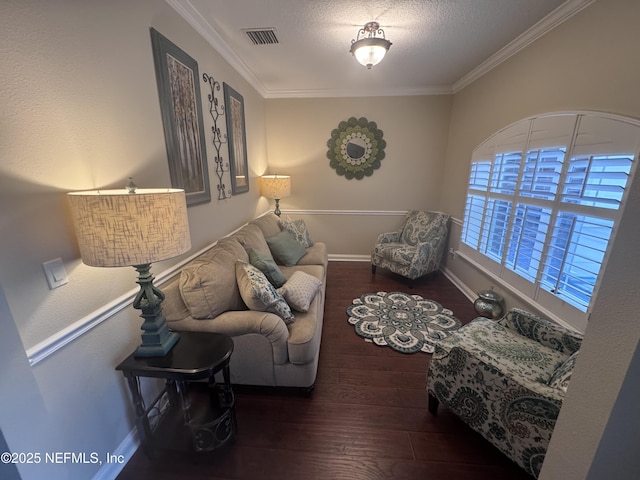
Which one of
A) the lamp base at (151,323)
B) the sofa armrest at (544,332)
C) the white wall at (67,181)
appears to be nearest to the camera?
the white wall at (67,181)

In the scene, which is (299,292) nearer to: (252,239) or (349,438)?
(252,239)

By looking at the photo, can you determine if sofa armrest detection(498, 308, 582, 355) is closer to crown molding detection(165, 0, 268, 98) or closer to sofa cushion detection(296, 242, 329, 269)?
sofa cushion detection(296, 242, 329, 269)

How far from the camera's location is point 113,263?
3.34ft

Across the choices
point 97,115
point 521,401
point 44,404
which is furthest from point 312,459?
point 97,115

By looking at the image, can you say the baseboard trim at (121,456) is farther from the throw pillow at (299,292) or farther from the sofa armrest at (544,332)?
the sofa armrest at (544,332)

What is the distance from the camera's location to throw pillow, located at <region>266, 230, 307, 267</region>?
286 centimetres

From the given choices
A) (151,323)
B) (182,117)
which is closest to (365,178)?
(182,117)

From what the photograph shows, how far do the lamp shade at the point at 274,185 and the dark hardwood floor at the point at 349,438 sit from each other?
2391 millimetres

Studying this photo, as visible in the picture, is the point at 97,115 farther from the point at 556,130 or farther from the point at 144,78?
the point at 556,130

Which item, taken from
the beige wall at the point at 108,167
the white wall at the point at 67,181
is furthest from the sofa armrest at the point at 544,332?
the white wall at the point at 67,181

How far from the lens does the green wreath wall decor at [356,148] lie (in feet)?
12.8

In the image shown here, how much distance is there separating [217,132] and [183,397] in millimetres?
2136

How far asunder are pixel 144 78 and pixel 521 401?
102 inches

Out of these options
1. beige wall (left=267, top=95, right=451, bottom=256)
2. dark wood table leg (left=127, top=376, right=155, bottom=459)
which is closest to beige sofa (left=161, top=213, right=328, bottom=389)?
dark wood table leg (left=127, top=376, right=155, bottom=459)
